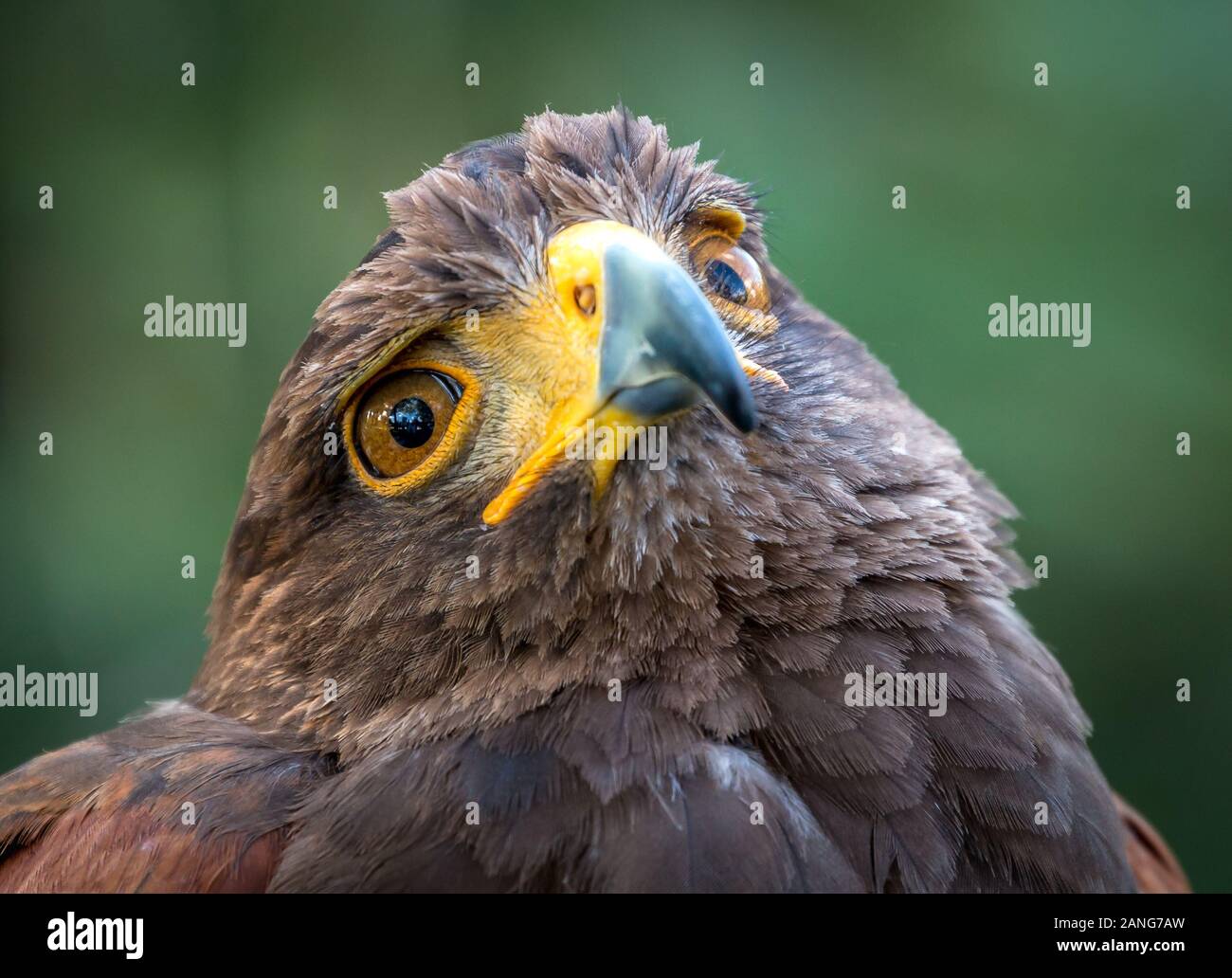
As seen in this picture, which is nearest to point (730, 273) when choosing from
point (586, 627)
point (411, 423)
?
point (411, 423)

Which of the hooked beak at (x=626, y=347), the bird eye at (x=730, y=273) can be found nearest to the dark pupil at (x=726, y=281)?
the bird eye at (x=730, y=273)

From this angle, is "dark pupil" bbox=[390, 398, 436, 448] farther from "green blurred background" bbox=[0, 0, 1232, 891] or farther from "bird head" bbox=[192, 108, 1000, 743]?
"green blurred background" bbox=[0, 0, 1232, 891]

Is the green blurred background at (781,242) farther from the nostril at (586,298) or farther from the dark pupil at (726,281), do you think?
the nostril at (586,298)

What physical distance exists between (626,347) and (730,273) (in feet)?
2.01

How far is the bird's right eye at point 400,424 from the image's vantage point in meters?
2.18

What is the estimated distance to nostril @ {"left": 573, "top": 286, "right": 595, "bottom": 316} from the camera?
81.3 inches

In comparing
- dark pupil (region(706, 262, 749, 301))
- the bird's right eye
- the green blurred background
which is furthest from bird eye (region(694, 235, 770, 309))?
the green blurred background

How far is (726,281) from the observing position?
243cm

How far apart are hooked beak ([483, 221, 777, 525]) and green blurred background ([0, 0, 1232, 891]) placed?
65.1 inches

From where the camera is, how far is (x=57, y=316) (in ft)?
15.6

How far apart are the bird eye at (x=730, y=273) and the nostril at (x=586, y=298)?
39 cm

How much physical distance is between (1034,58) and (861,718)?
2965 millimetres

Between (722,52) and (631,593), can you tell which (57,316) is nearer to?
(722,52)

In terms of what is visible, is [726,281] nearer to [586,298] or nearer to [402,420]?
[586,298]
